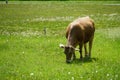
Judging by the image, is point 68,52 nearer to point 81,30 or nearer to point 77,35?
point 77,35

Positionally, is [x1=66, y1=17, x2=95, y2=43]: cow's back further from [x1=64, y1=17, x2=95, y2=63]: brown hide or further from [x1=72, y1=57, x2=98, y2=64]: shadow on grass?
[x1=72, y1=57, x2=98, y2=64]: shadow on grass

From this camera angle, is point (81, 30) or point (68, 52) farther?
point (81, 30)

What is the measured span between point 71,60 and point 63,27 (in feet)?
70.3

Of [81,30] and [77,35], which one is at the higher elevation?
[81,30]

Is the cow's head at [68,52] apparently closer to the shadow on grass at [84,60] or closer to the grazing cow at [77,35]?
the grazing cow at [77,35]

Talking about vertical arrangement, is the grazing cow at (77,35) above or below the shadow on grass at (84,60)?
above

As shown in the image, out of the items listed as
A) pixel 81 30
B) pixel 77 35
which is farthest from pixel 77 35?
pixel 81 30

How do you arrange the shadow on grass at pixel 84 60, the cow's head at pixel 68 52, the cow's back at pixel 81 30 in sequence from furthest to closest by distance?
the cow's back at pixel 81 30
the shadow on grass at pixel 84 60
the cow's head at pixel 68 52

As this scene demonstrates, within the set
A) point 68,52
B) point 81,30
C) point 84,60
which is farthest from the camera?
point 84,60

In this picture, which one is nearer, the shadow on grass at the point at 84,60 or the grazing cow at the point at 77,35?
the grazing cow at the point at 77,35

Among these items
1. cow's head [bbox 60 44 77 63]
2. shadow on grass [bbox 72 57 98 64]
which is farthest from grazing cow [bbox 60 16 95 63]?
shadow on grass [bbox 72 57 98 64]

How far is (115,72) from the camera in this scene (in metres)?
16.8

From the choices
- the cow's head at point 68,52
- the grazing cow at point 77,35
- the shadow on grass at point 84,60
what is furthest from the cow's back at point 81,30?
the shadow on grass at point 84,60

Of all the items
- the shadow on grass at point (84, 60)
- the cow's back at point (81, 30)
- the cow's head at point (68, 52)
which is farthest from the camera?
the cow's back at point (81, 30)
